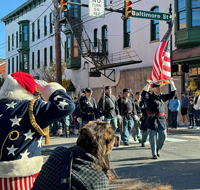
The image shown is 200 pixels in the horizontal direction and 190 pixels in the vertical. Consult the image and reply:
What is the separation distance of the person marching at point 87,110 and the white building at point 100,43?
30.6 ft

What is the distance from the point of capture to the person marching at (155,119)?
8.38 metres

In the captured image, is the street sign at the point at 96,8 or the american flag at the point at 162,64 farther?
the street sign at the point at 96,8

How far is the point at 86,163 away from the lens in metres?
2.20

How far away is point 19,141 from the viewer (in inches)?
112

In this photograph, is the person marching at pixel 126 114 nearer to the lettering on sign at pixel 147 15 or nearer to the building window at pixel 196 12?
the lettering on sign at pixel 147 15

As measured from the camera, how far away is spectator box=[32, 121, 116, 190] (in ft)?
7.02

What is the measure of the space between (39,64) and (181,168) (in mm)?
32590

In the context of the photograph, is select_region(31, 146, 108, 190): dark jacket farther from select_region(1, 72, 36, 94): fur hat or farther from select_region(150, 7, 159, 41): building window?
select_region(150, 7, 159, 41): building window

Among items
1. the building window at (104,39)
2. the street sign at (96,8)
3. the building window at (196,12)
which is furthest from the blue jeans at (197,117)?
the building window at (104,39)

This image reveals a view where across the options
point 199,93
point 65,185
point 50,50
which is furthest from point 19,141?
point 50,50

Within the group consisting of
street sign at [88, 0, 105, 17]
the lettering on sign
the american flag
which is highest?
street sign at [88, 0, 105, 17]

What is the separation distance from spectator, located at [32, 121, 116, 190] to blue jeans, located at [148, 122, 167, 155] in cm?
615

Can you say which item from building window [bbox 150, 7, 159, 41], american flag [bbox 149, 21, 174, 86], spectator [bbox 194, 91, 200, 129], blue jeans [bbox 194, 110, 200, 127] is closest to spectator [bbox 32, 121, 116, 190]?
american flag [bbox 149, 21, 174, 86]

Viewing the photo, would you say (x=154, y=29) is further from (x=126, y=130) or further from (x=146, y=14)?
(x=126, y=130)
